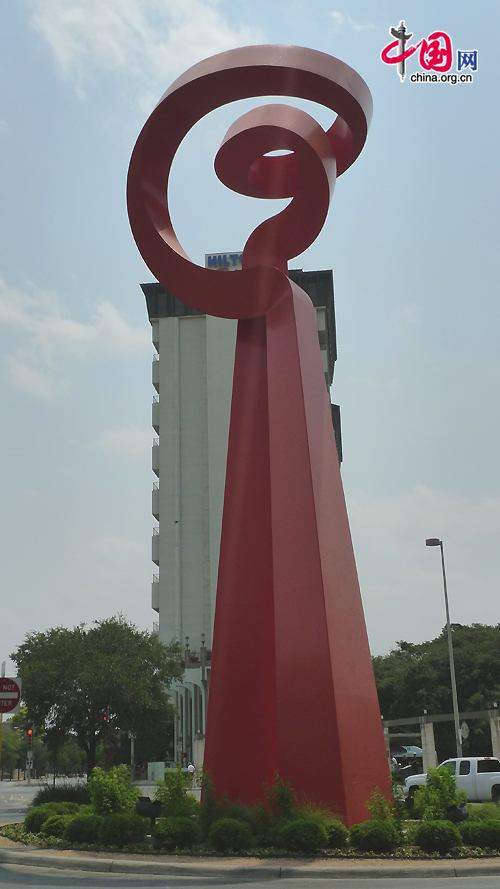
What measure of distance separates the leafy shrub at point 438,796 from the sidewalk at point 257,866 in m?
1.46

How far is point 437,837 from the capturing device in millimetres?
11836

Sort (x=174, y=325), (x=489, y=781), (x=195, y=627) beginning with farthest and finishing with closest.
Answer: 1. (x=174, y=325)
2. (x=195, y=627)
3. (x=489, y=781)

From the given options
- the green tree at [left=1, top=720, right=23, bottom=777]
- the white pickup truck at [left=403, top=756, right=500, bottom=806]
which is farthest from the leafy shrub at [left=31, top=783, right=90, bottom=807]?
the green tree at [left=1, top=720, right=23, bottom=777]

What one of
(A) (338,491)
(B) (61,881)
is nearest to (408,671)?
(A) (338,491)

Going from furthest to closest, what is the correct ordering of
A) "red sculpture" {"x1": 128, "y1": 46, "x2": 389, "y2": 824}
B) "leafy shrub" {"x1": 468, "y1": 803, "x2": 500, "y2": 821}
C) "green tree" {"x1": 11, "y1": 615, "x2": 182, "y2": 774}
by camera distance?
"green tree" {"x1": 11, "y1": 615, "x2": 182, "y2": 774}, "leafy shrub" {"x1": 468, "y1": 803, "x2": 500, "y2": 821}, "red sculpture" {"x1": 128, "y1": 46, "x2": 389, "y2": 824}

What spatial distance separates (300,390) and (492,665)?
44390mm

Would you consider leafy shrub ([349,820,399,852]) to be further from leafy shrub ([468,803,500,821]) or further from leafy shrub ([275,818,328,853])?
leafy shrub ([468,803,500,821])

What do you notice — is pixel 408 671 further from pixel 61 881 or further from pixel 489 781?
pixel 61 881

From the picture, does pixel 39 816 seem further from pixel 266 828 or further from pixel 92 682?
pixel 92 682

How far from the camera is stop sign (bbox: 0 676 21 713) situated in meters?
13.8

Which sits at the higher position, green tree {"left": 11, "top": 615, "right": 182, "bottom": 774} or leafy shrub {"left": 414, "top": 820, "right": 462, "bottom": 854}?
green tree {"left": 11, "top": 615, "right": 182, "bottom": 774}

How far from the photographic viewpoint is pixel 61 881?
1035cm

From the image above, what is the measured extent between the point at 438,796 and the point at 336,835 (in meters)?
2.18

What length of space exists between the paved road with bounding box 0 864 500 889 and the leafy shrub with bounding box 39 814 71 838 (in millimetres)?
3529
